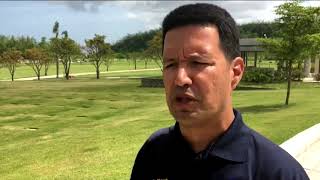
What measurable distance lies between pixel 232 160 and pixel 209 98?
0.23 metres

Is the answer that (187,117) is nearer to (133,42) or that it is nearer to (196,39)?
(196,39)

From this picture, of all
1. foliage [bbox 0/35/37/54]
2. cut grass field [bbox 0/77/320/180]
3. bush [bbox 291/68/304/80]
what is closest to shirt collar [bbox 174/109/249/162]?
cut grass field [bbox 0/77/320/180]

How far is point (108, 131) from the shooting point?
12883 mm

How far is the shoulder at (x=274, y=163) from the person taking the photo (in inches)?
61.4

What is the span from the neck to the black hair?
227mm

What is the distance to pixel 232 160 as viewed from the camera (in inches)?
64.9

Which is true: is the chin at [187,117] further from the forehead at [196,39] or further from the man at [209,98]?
the forehead at [196,39]

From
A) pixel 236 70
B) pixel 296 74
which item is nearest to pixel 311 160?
pixel 236 70

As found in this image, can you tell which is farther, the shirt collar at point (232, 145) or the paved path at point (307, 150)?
the paved path at point (307, 150)

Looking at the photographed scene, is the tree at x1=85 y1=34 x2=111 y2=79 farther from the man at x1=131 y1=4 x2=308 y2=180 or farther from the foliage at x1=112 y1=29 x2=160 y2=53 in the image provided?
the foliage at x1=112 y1=29 x2=160 y2=53

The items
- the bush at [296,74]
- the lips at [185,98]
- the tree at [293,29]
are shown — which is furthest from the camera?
the bush at [296,74]

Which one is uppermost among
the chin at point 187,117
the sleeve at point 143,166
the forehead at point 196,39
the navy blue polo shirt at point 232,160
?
the forehead at point 196,39

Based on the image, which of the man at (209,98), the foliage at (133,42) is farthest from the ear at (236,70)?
the foliage at (133,42)

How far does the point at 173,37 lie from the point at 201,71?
0.17m
